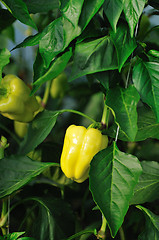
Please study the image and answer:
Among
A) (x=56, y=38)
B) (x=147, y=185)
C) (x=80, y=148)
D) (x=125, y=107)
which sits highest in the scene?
(x=56, y=38)

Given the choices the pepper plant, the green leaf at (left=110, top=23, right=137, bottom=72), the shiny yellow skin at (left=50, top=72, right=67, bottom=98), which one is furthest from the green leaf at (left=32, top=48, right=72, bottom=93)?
the shiny yellow skin at (left=50, top=72, right=67, bottom=98)

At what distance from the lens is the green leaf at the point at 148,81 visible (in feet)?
2.15

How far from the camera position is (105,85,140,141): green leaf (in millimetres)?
645

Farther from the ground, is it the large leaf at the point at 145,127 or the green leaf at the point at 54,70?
the green leaf at the point at 54,70

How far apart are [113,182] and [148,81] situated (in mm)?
204

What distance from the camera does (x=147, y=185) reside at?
0.84m

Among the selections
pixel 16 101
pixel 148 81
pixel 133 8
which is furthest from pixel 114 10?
pixel 16 101

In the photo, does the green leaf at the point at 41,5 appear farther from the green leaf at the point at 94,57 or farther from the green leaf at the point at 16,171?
the green leaf at the point at 16,171

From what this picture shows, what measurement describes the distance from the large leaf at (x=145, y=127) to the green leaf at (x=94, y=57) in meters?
0.13

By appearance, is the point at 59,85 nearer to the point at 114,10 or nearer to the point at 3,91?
the point at 3,91

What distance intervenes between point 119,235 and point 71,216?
0.23 meters

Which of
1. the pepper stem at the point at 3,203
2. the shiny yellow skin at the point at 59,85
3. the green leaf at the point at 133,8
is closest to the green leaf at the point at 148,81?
the green leaf at the point at 133,8

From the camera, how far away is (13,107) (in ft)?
2.90

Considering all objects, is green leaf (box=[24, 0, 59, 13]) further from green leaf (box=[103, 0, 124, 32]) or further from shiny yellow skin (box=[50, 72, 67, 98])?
shiny yellow skin (box=[50, 72, 67, 98])
